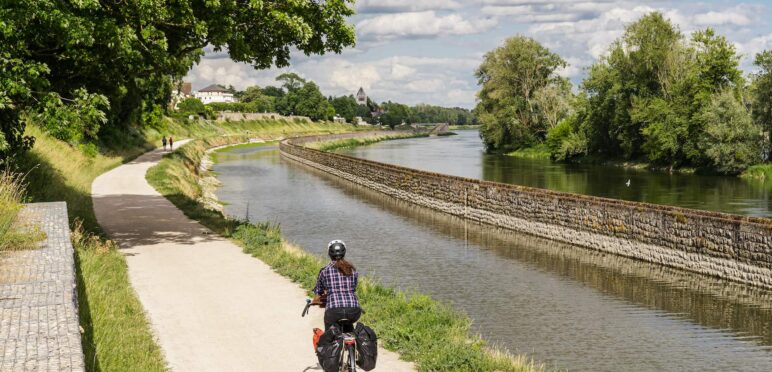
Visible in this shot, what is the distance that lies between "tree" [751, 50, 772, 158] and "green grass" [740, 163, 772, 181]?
10.0 feet

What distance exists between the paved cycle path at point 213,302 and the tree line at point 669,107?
156 feet

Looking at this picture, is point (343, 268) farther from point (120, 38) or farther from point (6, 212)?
point (120, 38)

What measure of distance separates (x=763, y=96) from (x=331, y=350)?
58.8 meters

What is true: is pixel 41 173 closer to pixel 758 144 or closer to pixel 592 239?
pixel 592 239

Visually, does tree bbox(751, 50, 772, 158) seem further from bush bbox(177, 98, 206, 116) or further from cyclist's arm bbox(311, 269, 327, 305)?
bush bbox(177, 98, 206, 116)

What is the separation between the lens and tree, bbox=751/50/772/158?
58.2 metres

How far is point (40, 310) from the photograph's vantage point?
907 centimetres

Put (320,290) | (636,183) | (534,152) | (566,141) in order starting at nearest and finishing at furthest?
(320,290) → (636,183) → (566,141) → (534,152)

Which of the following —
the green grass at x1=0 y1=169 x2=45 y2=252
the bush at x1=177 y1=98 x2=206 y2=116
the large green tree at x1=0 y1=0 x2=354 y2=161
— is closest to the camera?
the green grass at x1=0 y1=169 x2=45 y2=252

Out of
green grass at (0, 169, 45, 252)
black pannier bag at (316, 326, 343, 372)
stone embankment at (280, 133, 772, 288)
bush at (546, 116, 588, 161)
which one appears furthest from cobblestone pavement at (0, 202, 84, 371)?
bush at (546, 116, 588, 161)

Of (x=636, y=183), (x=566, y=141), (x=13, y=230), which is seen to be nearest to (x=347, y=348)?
(x=13, y=230)

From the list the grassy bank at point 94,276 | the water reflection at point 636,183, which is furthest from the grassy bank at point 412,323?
the water reflection at point 636,183

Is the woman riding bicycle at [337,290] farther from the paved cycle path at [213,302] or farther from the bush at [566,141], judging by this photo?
the bush at [566,141]

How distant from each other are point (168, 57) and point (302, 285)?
7164 millimetres
